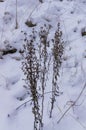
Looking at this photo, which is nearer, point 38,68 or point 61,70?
point 38,68

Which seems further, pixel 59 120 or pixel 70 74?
pixel 70 74

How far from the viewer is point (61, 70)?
340cm

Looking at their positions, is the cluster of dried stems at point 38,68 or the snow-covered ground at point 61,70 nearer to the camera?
the cluster of dried stems at point 38,68

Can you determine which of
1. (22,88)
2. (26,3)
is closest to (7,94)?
(22,88)

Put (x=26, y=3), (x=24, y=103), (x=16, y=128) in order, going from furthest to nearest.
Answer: (x=26, y=3), (x=24, y=103), (x=16, y=128)

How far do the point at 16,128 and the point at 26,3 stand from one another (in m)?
2.18

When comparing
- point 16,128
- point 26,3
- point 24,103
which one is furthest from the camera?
point 26,3

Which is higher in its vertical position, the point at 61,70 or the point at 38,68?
the point at 38,68

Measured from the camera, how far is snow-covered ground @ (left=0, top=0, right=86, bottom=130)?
9.49 ft

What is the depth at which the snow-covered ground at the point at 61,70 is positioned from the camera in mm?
2893

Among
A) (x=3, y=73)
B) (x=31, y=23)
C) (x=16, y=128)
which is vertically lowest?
(x=16, y=128)

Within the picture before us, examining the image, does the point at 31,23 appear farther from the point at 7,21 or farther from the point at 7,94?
the point at 7,94

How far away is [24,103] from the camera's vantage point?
3.03 metres

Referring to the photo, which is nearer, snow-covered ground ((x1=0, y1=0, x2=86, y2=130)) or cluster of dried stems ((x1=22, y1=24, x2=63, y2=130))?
cluster of dried stems ((x1=22, y1=24, x2=63, y2=130))
